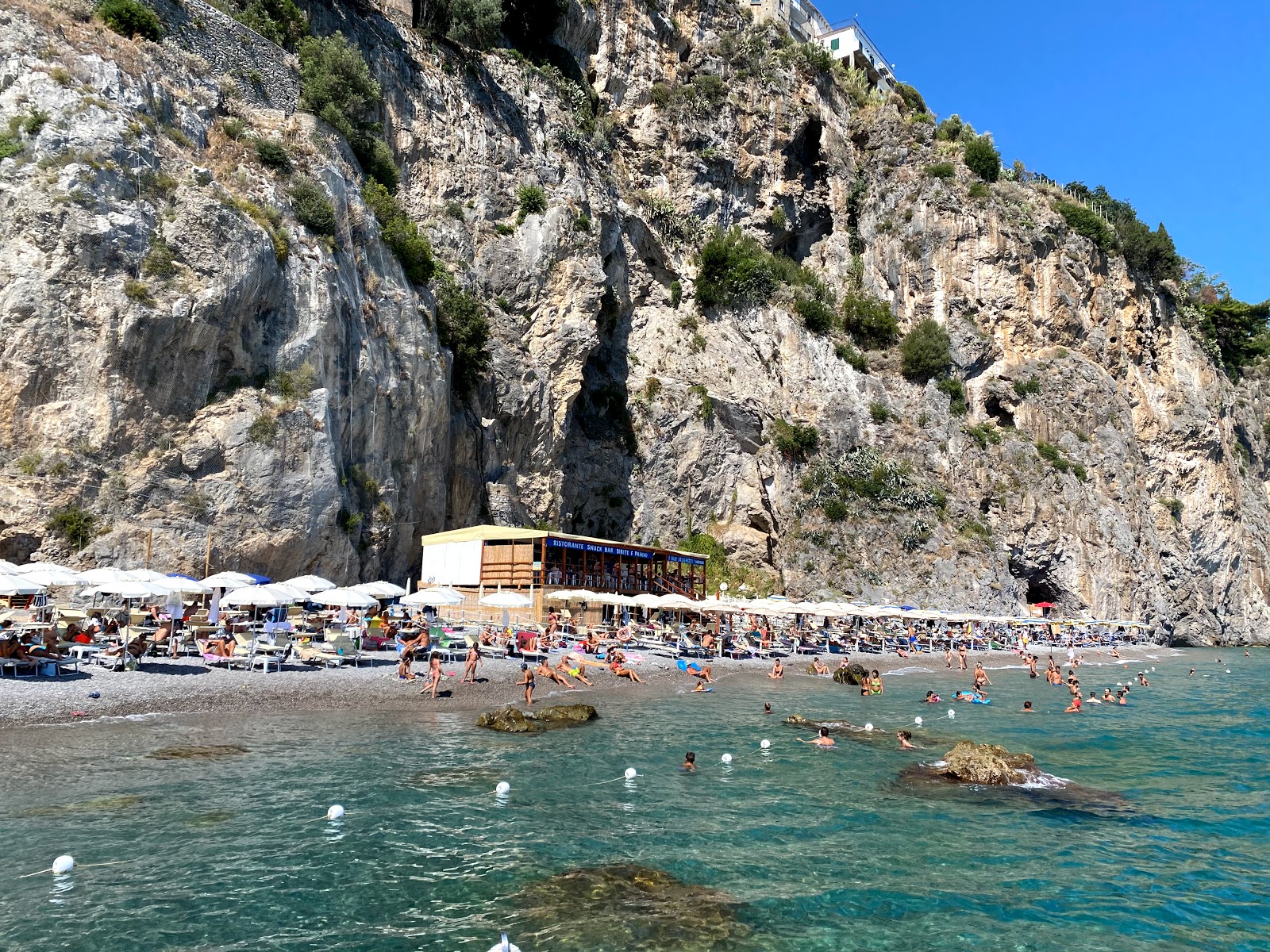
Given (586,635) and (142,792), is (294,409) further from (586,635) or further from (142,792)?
(142,792)

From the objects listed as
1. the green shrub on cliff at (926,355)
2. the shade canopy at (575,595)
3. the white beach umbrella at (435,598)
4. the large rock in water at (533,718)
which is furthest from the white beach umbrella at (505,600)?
the green shrub on cliff at (926,355)

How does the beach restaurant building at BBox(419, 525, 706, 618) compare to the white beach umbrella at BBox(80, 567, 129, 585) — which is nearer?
the white beach umbrella at BBox(80, 567, 129, 585)

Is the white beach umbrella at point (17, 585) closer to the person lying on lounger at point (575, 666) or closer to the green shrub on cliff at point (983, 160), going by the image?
the person lying on lounger at point (575, 666)

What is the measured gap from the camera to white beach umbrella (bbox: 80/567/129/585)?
19.4 metres

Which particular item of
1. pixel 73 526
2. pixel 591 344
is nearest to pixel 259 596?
pixel 73 526

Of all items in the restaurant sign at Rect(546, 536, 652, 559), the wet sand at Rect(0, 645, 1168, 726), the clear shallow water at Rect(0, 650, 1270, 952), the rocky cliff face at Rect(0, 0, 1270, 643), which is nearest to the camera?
the clear shallow water at Rect(0, 650, 1270, 952)

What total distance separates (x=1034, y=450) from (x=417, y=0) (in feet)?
154

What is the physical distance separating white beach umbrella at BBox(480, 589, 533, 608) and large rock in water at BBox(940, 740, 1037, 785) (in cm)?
1779

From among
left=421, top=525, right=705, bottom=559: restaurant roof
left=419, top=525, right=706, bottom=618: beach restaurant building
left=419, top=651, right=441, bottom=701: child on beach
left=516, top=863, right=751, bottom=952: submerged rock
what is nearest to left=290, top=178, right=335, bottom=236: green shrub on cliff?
left=421, top=525, right=705, bottom=559: restaurant roof

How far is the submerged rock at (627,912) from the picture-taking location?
7691 mm

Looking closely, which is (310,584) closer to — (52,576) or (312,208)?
(52,576)

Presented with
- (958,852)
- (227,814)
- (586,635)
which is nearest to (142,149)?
(586,635)

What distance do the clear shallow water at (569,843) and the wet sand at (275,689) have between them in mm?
803

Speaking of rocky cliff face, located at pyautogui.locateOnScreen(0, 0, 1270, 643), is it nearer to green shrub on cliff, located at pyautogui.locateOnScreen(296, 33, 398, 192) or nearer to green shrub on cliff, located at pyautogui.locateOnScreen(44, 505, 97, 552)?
green shrub on cliff, located at pyautogui.locateOnScreen(44, 505, 97, 552)
